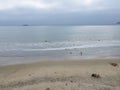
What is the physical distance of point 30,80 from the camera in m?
9.02

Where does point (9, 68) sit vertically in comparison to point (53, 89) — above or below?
below

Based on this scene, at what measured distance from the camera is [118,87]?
760 centimetres

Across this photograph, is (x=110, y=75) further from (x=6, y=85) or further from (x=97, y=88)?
(x=6, y=85)

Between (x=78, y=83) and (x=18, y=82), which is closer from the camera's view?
(x=78, y=83)

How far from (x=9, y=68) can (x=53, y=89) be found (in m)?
6.24

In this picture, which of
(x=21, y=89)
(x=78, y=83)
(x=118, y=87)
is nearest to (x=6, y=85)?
(x=21, y=89)

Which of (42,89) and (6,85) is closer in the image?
(42,89)

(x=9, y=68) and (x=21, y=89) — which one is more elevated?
(x=21, y=89)

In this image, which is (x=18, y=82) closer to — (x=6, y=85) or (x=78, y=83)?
(x=6, y=85)

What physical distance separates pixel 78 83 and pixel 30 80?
2171 millimetres

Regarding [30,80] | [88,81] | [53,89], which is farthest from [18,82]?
[88,81]

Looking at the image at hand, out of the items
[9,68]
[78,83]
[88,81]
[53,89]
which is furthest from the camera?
[9,68]

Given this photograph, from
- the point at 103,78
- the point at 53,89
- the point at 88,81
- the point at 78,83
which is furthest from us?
the point at 103,78

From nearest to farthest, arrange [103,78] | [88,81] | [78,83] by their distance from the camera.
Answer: [78,83] < [88,81] < [103,78]
